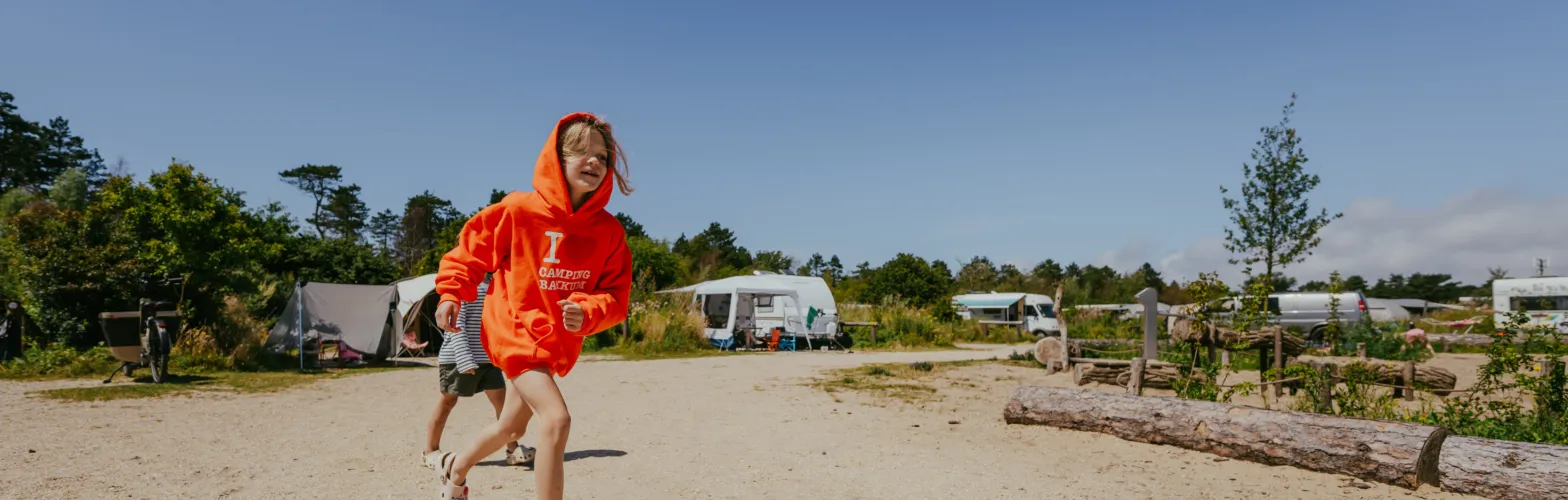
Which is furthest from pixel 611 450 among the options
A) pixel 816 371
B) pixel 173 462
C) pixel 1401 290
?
pixel 1401 290

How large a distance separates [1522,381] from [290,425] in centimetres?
971

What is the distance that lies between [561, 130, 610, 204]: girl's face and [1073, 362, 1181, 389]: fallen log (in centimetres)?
816

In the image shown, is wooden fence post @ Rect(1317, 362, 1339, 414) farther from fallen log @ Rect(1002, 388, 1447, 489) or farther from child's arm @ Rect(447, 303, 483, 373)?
child's arm @ Rect(447, 303, 483, 373)

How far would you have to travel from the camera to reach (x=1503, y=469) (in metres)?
4.73

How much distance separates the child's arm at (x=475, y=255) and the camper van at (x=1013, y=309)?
2783 cm

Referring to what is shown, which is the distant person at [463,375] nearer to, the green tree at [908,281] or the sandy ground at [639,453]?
the sandy ground at [639,453]

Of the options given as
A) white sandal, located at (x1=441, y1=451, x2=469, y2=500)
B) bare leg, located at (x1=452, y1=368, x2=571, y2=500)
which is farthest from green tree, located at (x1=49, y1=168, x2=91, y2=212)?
bare leg, located at (x1=452, y1=368, x2=571, y2=500)

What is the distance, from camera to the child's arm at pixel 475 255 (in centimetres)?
325

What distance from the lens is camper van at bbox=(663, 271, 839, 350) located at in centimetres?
2200

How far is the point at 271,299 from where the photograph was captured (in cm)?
1872

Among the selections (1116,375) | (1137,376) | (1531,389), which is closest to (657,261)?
(1116,375)

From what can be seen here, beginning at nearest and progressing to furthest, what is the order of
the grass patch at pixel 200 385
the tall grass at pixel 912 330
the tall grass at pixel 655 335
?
the grass patch at pixel 200 385 < the tall grass at pixel 655 335 < the tall grass at pixel 912 330

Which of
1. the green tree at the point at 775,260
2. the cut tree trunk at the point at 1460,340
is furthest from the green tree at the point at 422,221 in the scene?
the cut tree trunk at the point at 1460,340

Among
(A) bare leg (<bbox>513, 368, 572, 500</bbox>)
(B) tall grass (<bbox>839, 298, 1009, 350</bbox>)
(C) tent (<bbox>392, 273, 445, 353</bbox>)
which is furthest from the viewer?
(B) tall grass (<bbox>839, 298, 1009, 350</bbox>)
